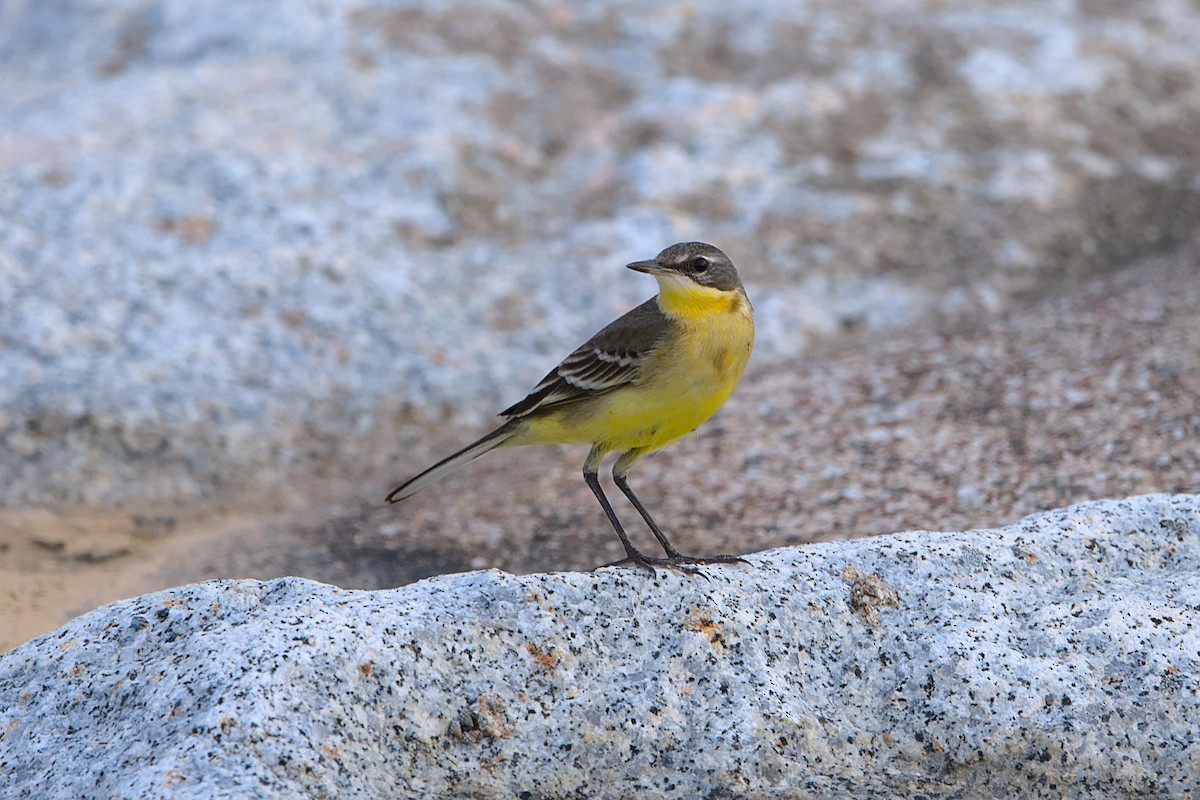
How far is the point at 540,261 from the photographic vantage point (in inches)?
424

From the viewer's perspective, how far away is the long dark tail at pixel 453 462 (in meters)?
6.52

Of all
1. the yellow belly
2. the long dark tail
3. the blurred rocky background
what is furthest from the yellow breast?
the blurred rocky background

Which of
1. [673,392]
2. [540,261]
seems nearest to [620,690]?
[673,392]

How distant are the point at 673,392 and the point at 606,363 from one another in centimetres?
54

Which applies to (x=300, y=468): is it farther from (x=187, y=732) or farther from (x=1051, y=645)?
(x=1051, y=645)

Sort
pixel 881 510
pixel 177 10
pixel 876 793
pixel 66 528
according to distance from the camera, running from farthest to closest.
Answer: pixel 177 10, pixel 66 528, pixel 881 510, pixel 876 793

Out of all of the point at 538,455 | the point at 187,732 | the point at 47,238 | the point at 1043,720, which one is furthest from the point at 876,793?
the point at 47,238

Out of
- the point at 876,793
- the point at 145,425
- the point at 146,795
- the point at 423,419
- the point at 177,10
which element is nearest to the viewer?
the point at 146,795

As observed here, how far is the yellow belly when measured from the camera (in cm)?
612

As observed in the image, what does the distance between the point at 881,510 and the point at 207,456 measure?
178 inches

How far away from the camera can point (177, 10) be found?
13.0 metres

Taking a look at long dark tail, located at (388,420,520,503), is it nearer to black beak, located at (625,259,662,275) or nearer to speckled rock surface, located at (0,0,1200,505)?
black beak, located at (625,259,662,275)

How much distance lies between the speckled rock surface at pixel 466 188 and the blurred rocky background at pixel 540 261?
0.11 feet

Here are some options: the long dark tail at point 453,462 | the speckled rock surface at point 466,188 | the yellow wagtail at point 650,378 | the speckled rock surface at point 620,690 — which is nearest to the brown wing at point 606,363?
the yellow wagtail at point 650,378
